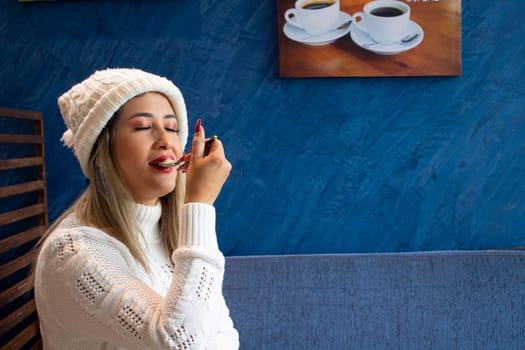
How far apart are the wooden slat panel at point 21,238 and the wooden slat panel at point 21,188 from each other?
14cm

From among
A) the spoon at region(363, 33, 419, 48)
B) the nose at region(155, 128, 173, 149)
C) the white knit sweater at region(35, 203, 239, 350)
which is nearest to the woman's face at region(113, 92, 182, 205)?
the nose at region(155, 128, 173, 149)

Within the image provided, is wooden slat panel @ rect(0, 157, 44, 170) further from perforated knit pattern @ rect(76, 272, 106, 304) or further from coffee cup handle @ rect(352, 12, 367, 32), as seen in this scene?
coffee cup handle @ rect(352, 12, 367, 32)

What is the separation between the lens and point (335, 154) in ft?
5.71

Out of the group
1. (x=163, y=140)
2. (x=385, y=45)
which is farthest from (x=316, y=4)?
(x=163, y=140)

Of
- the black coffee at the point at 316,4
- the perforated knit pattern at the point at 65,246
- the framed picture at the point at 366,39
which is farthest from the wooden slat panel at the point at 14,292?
the black coffee at the point at 316,4

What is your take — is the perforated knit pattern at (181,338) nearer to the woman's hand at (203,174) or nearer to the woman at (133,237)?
the woman at (133,237)

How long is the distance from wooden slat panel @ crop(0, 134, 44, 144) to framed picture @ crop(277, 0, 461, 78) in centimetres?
88

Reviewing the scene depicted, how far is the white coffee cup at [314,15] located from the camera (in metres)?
1.70

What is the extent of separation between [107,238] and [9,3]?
51.6 inches

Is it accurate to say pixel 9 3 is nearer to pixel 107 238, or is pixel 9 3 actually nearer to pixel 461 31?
pixel 107 238

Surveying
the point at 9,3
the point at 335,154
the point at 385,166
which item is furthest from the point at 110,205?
the point at 9,3

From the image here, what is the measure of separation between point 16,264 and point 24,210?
0.58ft

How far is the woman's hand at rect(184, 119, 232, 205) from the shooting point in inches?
34.2

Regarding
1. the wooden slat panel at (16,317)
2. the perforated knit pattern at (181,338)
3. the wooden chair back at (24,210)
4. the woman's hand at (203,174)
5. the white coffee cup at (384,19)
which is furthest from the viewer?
the white coffee cup at (384,19)
